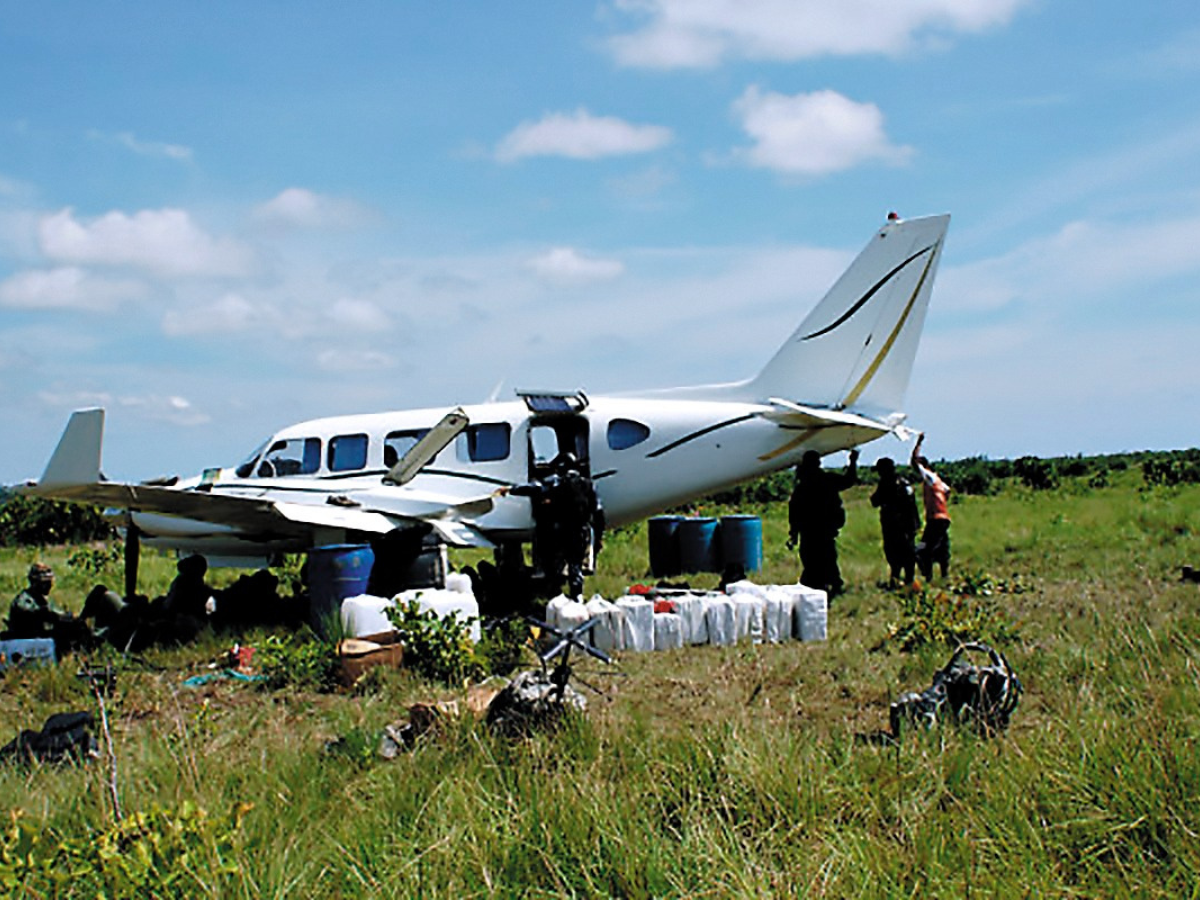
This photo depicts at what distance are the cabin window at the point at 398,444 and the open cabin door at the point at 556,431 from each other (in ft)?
5.19

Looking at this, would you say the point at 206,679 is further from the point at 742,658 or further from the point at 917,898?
the point at 917,898

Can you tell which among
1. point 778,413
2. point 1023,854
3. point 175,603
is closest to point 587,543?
point 778,413

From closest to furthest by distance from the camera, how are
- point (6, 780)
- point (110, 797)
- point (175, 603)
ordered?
point (110, 797) < point (6, 780) < point (175, 603)

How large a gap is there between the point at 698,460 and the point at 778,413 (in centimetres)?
115

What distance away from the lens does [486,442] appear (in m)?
13.7

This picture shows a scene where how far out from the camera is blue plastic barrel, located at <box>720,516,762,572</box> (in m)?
14.9

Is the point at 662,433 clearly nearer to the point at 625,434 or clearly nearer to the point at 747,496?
the point at 625,434

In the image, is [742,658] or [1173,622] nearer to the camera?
[1173,622]

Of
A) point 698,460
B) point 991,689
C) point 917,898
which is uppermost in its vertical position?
point 698,460

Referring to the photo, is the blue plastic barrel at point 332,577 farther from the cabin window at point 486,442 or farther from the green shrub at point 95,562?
the green shrub at point 95,562

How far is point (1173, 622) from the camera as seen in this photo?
7.70 metres

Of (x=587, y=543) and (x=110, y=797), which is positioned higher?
(x=587, y=543)

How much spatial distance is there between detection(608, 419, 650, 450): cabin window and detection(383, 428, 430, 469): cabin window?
101 inches

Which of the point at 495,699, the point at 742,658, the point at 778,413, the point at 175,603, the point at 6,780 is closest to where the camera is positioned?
the point at 6,780
